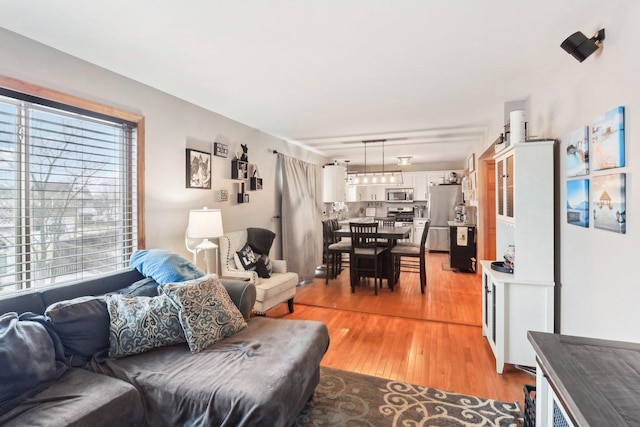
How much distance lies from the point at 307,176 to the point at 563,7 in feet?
14.0

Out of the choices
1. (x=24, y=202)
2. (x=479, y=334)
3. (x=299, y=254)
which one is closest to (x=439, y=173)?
(x=299, y=254)

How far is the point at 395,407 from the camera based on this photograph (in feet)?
6.62

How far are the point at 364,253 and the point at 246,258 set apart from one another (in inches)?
72.4

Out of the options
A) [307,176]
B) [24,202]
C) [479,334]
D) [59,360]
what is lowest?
[479,334]

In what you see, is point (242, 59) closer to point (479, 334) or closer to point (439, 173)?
point (479, 334)

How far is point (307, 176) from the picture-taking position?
561cm

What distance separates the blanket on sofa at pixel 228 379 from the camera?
145 cm

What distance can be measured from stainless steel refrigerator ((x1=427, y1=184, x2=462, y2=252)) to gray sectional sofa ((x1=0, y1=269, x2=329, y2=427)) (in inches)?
254

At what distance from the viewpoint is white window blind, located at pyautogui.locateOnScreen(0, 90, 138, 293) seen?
1.95 m

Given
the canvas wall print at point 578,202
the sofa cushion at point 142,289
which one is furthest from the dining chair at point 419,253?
the sofa cushion at point 142,289

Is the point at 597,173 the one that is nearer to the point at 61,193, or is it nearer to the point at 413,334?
the point at 413,334

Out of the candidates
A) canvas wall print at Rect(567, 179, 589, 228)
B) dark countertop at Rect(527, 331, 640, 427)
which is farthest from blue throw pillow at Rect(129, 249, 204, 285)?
canvas wall print at Rect(567, 179, 589, 228)

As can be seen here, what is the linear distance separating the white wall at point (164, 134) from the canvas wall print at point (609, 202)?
3.28 metres

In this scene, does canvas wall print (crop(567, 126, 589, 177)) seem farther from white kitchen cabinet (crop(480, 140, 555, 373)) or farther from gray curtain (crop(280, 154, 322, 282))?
gray curtain (crop(280, 154, 322, 282))
